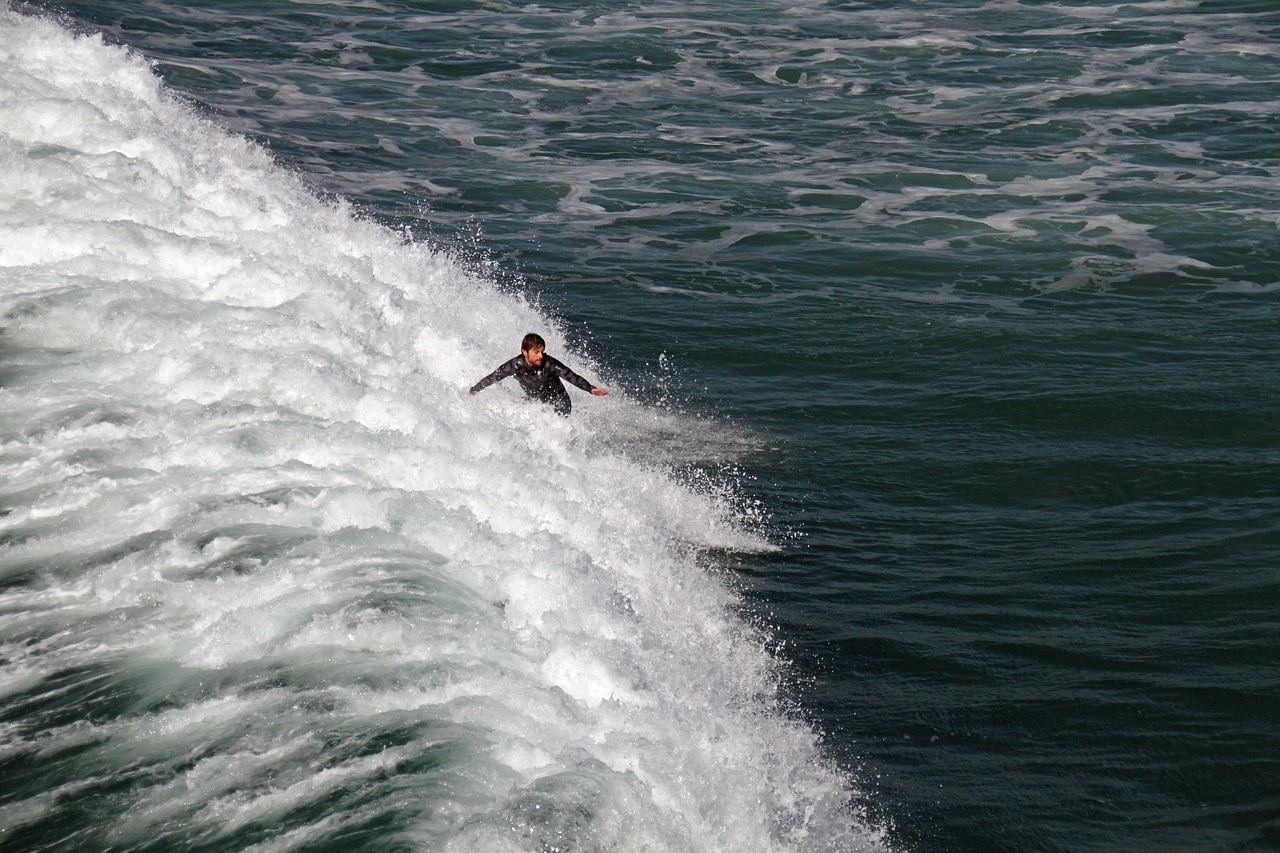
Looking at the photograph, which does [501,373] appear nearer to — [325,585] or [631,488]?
[631,488]

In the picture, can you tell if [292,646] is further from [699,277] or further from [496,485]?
[699,277]

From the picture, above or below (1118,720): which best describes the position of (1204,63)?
above

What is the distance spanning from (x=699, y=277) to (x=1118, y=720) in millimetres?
11055

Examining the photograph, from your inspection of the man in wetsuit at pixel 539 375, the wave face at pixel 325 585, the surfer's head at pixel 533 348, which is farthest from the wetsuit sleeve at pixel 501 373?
the wave face at pixel 325 585

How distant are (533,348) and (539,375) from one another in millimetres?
408

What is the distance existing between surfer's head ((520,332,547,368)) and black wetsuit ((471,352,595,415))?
0.08 m

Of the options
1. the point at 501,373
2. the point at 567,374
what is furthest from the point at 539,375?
the point at 501,373

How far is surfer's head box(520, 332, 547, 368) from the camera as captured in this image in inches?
533

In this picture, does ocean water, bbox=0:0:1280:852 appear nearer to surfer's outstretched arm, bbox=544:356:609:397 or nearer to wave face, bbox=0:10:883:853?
wave face, bbox=0:10:883:853

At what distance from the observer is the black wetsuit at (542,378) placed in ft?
45.2

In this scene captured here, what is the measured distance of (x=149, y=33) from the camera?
2998 centimetres

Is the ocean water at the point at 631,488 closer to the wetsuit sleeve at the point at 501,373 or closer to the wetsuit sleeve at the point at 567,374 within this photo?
the wetsuit sleeve at the point at 501,373

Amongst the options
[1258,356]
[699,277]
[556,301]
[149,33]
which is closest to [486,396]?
[556,301]

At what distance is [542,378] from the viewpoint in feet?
45.7
